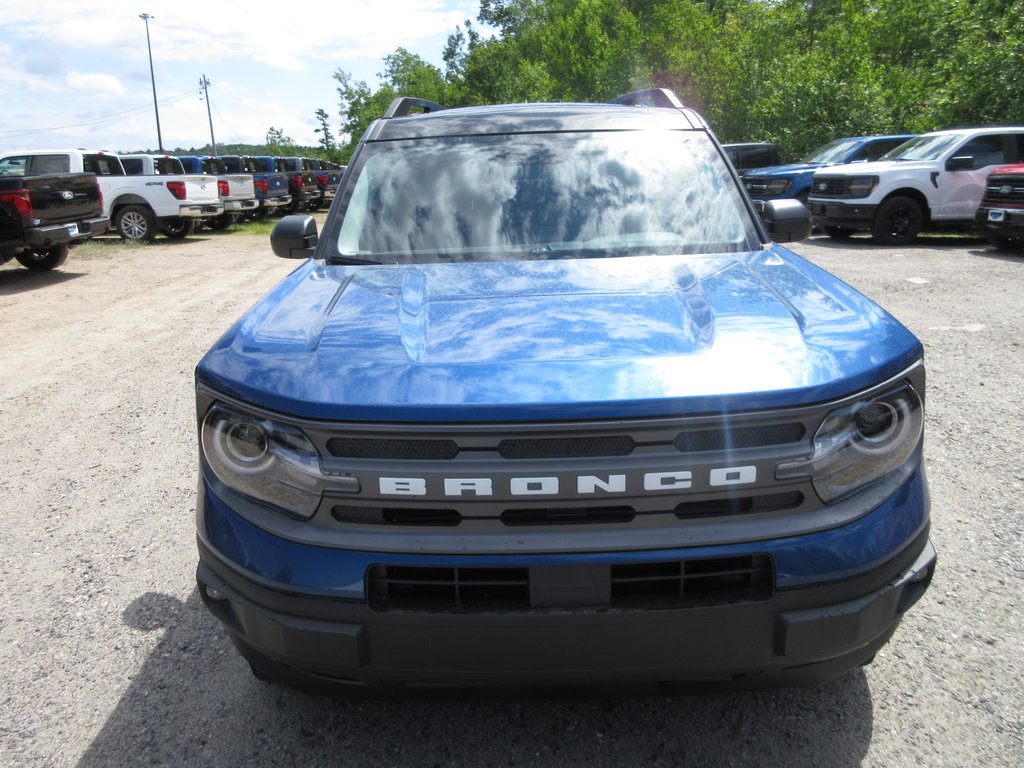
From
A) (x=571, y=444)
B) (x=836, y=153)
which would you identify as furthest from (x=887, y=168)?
(x=571, y=444)

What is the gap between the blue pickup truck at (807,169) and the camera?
1572 cm

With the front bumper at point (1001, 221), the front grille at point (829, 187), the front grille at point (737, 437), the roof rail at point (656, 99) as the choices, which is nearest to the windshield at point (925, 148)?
the front grille at point (829, 187)

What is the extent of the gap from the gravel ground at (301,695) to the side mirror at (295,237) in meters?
1.38

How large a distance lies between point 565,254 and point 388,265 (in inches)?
24.7

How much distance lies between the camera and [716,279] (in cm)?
248

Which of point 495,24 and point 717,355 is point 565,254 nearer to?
point 717,355

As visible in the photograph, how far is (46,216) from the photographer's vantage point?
11773mm

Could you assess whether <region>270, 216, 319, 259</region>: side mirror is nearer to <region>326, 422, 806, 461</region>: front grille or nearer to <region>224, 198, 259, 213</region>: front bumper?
<region>326, 422, 806, 461</region>: front grille

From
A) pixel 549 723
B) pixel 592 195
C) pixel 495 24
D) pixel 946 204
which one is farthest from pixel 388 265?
pixel 495 24

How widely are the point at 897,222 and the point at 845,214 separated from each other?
0.87 m

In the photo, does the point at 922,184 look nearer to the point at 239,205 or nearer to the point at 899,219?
the point at 899,219

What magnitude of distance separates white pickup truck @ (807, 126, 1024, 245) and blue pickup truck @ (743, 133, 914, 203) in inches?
65.3

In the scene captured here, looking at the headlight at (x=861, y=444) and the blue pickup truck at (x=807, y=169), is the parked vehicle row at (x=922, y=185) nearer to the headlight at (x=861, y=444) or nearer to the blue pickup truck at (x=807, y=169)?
the blue pickup truck at (x=807, y=169)

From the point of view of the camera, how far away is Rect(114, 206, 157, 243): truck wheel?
1750 cm
